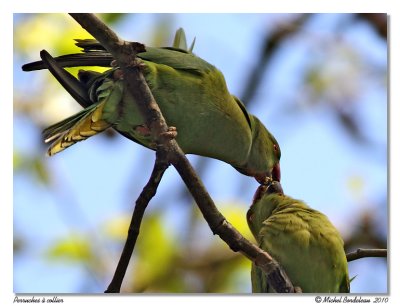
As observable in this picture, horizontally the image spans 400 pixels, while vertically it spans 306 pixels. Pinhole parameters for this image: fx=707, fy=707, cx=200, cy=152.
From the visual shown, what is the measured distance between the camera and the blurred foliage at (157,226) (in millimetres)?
2756

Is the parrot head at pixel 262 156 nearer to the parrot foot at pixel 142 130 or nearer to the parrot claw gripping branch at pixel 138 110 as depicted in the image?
the parrot claw gripping branch at pixel 138 110

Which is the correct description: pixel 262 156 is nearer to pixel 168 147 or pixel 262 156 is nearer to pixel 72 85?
pixel 168 147

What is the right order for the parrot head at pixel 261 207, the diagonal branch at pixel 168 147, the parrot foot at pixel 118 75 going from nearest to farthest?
the diagonal branch at pixel 168 147 < the parrot foot at pixel 118 75 < the parrot head at pixel 261 207

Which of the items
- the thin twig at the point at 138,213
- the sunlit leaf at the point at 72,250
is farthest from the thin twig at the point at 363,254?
the sunlit leaf at the point at 72,250

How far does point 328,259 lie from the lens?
9.04 ft

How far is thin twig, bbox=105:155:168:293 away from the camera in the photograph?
8.12ft

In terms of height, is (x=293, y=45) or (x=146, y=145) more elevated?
(x=293, y=45)

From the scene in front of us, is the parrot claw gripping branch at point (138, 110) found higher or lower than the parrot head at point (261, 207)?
higher

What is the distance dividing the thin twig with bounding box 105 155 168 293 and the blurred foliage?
200 mm

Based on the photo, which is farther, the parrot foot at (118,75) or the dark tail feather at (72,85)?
the dark tail feather at (72,85)
